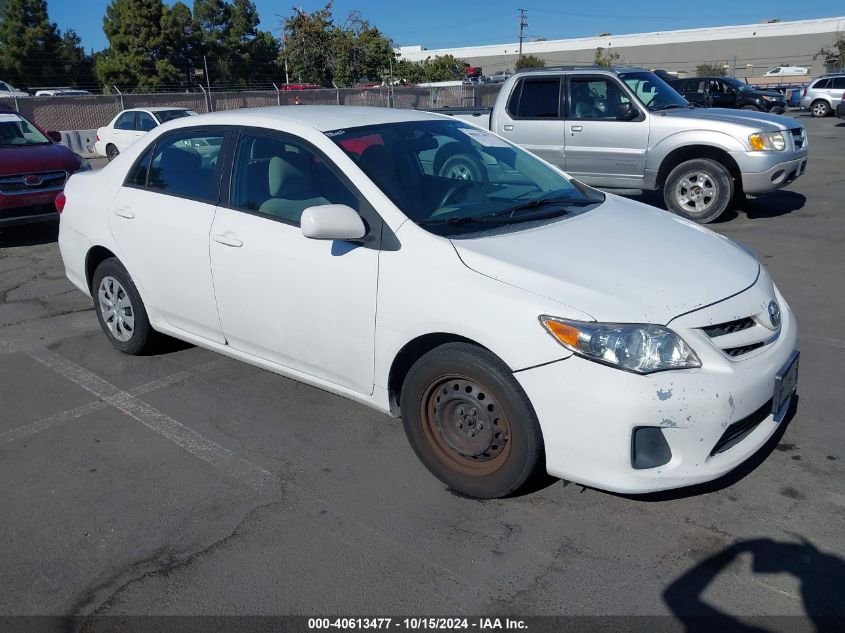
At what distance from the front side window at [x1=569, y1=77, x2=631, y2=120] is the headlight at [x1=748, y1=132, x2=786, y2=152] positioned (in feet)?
5.21

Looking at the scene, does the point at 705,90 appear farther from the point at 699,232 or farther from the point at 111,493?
the point at 111,493

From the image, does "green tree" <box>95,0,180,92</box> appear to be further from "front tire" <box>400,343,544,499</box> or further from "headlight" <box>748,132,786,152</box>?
"front tire" <box>400,343,544,499</box>

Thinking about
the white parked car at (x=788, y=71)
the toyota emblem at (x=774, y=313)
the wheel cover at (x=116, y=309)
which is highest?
the white parked car at (x=788, y=71)

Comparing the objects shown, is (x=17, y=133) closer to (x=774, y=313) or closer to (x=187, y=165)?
(x=187, y=165)

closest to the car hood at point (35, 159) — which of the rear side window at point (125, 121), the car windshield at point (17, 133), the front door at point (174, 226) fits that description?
the car windshield at point (17, 133)

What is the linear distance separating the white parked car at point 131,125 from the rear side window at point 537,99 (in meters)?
9.86

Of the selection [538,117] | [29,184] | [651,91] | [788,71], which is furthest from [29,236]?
[788,71]

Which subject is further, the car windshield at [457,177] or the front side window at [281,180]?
the front side window at [281,180]

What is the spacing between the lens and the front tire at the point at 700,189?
29.7 ft

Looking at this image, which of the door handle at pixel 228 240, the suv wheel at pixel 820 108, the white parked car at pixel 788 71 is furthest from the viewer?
the white parked car at pixel 788 71

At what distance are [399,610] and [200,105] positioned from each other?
79.7ft

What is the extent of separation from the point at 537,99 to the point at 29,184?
670 centimetres

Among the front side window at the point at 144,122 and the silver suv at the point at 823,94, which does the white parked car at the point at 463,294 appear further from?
the silver suv at the point at 823,94

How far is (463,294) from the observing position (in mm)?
3213
